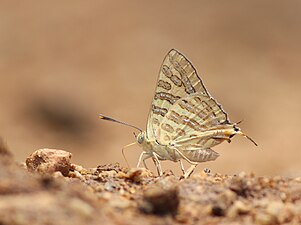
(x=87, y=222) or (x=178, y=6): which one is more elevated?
(x=178, y=6)

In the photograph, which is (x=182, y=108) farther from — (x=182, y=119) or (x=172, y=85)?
(x=172, y=85)

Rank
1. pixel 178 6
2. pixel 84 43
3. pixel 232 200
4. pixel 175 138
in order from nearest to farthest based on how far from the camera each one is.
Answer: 1. pixel 232 200
2. pixel 175 138
3. pixel 84 43
4. pixel 178 6

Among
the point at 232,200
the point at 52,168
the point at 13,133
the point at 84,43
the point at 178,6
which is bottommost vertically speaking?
the point at 232,200

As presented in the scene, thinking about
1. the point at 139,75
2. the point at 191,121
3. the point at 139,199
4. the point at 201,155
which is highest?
the point at 139,75

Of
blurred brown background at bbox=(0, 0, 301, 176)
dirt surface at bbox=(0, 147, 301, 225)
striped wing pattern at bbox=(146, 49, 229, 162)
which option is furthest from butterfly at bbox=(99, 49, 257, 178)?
blurred brown background at bbox=(0, 0, 301, 176)

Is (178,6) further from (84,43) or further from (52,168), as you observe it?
(52,168)

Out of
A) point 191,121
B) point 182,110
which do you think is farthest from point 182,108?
point 191,121

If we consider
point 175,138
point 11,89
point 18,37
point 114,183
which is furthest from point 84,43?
point 114,183
